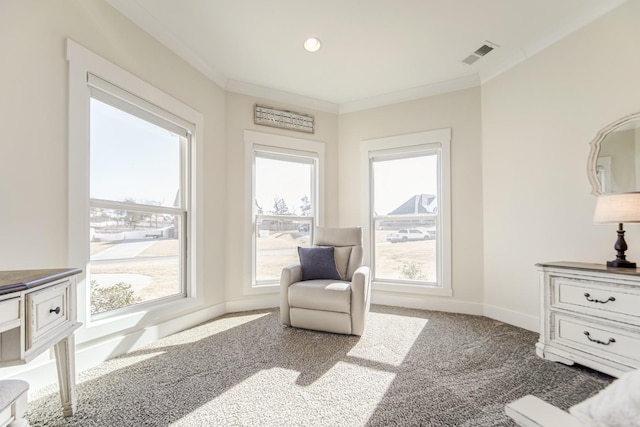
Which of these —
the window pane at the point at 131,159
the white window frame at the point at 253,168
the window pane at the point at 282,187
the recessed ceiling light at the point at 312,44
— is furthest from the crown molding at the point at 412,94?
the window pane at the point at 131,159

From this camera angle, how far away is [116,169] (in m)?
2.48

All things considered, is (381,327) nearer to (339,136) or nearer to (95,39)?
(339,136)

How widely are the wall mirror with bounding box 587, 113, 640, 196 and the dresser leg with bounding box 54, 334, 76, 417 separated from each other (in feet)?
12.3

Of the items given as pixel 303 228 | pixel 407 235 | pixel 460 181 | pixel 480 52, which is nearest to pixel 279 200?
pixel 303 228

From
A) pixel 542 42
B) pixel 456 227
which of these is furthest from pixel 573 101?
pixel 456 227

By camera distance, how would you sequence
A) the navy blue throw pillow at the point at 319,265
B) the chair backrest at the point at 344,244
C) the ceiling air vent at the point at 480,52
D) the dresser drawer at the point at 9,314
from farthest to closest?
the chair backrest at the point at 344,244, the navy blue throw pillow at the point at 319,265, the ceiling air vent at the point at 480,52, the dresser drawer at the point at 9,314

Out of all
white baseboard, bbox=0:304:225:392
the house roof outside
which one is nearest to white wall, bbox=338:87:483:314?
the house roof outside

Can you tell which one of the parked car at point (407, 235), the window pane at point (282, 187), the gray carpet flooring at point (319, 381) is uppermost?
the window pane at point (282, 187)

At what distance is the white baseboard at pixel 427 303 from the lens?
357 centimetres

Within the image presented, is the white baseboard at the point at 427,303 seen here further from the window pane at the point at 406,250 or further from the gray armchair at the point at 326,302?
the gray armchair at the point at 326,302

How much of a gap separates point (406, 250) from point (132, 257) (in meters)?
3.05

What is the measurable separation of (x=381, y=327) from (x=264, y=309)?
4.74 ft

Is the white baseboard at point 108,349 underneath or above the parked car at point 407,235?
underneath

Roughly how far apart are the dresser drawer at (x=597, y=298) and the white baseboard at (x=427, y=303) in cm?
127
